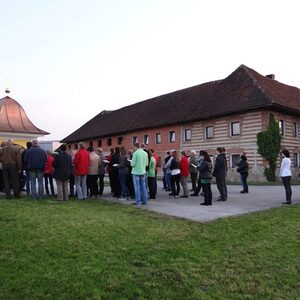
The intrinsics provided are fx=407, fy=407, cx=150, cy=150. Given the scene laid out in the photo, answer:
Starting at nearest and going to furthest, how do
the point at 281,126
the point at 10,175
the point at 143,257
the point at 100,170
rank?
the point at 143,257
the point at 10,175
the point at 100,170
the point at 281,126

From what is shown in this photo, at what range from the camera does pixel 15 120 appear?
20.5 m

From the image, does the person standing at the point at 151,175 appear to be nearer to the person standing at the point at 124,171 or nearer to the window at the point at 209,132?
the person standing at the point at 124,171

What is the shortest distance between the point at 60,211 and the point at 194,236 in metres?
3.71

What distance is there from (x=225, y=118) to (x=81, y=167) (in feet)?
74.0

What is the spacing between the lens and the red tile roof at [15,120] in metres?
19.8

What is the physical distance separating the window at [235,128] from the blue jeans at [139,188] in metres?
21.7

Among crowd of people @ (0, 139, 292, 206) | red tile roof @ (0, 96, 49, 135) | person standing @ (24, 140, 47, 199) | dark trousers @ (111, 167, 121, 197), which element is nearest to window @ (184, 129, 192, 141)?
red tile roof @ (0, 96, 49, 135)

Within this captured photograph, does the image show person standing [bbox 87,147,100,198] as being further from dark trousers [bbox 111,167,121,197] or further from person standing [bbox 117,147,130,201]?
person standing [bbox 117,147,130,201]

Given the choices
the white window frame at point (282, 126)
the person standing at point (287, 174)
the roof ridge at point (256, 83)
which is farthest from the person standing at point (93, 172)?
the white window frame at point (282, 126)

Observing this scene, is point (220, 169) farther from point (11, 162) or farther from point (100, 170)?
point (11, 162)

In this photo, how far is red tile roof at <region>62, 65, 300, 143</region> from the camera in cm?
3219

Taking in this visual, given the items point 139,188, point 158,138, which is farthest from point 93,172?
point 158,138

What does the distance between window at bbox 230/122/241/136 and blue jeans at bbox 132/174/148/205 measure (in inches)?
854

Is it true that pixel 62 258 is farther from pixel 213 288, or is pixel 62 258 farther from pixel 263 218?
pixel 263 218
